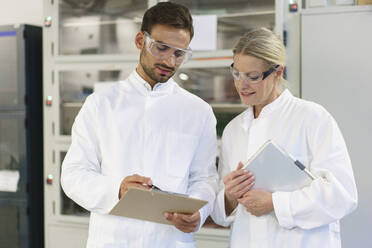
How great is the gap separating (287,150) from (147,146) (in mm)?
515

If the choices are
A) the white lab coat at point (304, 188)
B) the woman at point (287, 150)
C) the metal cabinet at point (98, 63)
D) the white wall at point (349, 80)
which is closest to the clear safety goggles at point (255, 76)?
the woman at point (287, 150)

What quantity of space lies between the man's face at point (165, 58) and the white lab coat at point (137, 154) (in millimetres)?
71

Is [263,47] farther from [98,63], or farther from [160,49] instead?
[98,63]

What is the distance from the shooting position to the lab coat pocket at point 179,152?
1.64 meters

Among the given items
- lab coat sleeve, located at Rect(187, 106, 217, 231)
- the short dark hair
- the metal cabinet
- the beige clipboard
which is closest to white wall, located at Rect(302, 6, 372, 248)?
the metal cabinet

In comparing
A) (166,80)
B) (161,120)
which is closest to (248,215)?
(161,120)

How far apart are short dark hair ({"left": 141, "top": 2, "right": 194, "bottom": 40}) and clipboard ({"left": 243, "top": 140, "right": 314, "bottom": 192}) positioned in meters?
0.59

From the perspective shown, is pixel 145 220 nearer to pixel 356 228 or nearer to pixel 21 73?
pixel 356 228

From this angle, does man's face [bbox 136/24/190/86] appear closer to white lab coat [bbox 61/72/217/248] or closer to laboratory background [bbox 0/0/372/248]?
white lab coat [bbox 61/72/217/248]

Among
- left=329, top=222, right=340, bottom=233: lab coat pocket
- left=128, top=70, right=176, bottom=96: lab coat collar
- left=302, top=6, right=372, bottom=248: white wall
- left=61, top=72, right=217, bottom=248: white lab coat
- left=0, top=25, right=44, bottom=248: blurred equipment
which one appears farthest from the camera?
left=0, top=25, right=44, bottom=248: blurred equipment

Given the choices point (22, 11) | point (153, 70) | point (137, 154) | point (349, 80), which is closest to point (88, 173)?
point (137, 154)

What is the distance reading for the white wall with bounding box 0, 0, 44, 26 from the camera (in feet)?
12.2

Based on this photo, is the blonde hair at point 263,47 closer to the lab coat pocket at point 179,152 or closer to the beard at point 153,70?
the beard at point 153,70

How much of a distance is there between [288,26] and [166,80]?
3.64 ft
